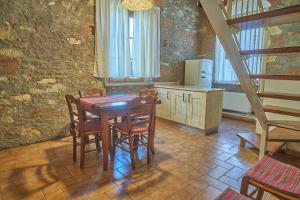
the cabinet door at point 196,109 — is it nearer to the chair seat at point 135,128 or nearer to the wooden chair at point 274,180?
the chair seat at point 135,128

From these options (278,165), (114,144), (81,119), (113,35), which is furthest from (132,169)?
(113,35)

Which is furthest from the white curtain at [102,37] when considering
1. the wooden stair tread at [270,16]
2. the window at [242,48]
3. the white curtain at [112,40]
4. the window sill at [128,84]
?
the window at [242,48]

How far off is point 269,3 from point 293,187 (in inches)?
155

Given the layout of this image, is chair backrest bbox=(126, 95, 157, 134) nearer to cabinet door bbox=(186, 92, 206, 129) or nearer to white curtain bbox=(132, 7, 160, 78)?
cabinet door bbox=(186, 92, 206, 129)

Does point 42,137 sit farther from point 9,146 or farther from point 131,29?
point 131,29

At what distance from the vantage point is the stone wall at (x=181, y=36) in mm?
4767

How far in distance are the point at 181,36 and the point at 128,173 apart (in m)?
4.00

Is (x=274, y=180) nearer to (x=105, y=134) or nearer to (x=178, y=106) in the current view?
(x=105, y=134)

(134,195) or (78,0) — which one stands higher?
(78,0)

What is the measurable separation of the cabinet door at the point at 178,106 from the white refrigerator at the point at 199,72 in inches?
45.7

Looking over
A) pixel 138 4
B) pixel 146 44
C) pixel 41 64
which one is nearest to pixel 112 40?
pixel 146 44

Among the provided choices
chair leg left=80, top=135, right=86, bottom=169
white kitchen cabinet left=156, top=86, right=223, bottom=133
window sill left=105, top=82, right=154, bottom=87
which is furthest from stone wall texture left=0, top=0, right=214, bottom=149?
white kitchen cabinet left=156, top=86, right=223, bottom=133

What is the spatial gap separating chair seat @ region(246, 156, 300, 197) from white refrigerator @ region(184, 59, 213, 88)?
11.9 feet

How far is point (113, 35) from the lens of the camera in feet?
12.2
